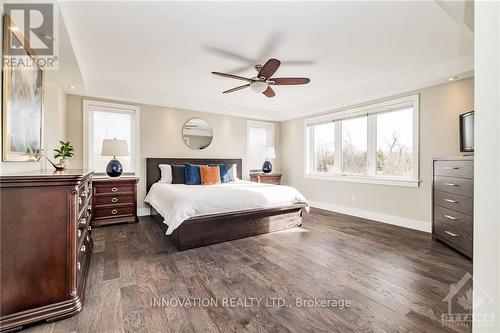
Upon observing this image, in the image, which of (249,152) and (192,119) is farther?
(249,152)

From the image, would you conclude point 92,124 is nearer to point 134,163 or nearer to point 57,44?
point 134,163

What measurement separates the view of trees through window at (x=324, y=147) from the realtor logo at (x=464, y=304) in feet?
11.3

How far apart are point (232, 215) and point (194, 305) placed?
1.48m

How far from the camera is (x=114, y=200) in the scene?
4.11 meters

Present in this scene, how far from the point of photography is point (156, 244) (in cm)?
317

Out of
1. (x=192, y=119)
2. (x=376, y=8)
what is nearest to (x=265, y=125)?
(x=192, y=119)

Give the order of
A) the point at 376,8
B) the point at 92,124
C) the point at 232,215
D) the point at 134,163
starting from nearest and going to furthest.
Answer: the point at 376,8 → the point at 232,215 → the point at 92,124 → the point at 134,163

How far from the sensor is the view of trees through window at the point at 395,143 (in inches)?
160

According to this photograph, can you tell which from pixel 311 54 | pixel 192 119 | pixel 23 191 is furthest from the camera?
pixel 192 119

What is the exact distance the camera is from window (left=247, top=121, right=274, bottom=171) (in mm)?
6388

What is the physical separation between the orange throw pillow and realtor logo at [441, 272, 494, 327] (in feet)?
11.7

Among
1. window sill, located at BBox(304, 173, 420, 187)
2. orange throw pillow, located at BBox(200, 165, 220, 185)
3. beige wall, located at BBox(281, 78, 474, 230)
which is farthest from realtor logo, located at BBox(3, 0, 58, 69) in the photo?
window sill, located at BBox(304, 173, 420, 187)

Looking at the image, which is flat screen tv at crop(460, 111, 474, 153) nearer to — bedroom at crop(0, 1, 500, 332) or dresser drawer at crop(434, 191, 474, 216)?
bedroom at crop(0, 1, 500, 332)

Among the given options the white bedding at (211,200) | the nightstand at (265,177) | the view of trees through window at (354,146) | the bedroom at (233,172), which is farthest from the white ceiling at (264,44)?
the nightstand at (265,177)
